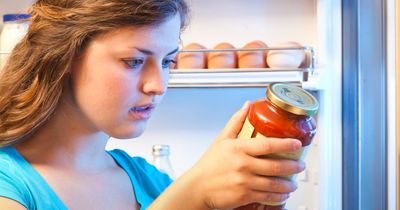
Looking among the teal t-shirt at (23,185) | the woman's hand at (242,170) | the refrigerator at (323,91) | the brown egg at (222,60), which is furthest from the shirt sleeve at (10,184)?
the brown egg at (222,60)

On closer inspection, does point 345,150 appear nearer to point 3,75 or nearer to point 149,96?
point 149,96

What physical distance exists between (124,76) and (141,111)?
6cm

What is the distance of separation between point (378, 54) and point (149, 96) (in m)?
0.33

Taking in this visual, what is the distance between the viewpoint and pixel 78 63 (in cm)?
62

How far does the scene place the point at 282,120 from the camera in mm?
470

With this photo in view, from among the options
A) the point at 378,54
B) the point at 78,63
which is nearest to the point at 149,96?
the point at 78,63

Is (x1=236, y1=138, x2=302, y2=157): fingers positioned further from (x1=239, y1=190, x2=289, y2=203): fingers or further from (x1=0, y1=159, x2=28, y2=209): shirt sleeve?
(x1=0, y1=159, x2=28, y2=209): shirt sleeve

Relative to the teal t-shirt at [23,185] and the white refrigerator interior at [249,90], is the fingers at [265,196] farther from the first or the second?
the white refrigerator interior at [249,90]

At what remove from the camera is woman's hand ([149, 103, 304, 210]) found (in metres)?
0.47

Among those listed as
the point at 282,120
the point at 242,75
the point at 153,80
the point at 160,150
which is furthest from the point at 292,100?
the point at 160,150

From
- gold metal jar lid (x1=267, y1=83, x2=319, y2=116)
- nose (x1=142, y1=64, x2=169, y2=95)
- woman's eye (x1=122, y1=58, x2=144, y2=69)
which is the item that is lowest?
gold metal jar lid (x1=267, y1=83, x2=319, y2=116)

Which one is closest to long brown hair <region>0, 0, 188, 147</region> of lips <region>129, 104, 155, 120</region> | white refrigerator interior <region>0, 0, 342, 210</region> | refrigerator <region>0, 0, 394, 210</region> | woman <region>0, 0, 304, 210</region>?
woman <region>0, 0, 304, 210</region>

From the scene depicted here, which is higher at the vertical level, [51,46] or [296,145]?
[51,46]

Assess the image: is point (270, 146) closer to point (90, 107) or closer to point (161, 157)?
point (90, 107)
